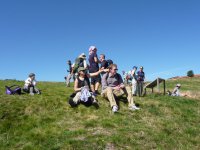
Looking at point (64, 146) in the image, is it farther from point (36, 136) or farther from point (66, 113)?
point (66, 113)

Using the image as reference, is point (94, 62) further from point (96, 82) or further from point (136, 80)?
point (136, 80)

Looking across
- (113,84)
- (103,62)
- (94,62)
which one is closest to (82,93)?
(113,84)

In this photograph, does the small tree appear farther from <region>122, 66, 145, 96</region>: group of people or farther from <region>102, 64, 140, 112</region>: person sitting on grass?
<region>102, 64, 140, 112</region>: person sitting on grass

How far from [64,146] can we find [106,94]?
5149 millimetres

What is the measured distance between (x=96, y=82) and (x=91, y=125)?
4.65 meters

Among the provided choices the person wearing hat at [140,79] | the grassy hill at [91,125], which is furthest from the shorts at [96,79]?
the person wearing hat at [140,79]

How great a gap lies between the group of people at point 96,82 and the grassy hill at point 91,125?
1.25 ft

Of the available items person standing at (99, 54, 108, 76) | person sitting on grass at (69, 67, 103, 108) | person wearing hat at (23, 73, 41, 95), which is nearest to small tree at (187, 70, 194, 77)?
person standing at (99, 54, 108, 76)

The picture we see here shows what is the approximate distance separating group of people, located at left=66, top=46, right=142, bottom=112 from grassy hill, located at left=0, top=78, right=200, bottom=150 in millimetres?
382

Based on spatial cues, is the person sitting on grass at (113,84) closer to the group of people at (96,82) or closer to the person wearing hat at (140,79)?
the group of people at (96,82)

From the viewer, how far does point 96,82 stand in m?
16.3

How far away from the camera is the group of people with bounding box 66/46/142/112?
13.9 meters

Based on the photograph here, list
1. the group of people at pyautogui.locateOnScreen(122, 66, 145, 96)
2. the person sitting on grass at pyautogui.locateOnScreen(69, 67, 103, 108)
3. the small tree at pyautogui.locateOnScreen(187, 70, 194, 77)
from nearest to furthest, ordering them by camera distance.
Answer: the person sitting on grass at pyautogui.locateOnScreen(69, 67, 103, 108) < the group of people at pyautogui.locateOnScreen(122, 66, 145, 96) < the small tree at pyautogui.locateOnScreen(187, 70, 194, 77)

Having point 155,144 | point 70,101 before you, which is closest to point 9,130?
point 70,101
